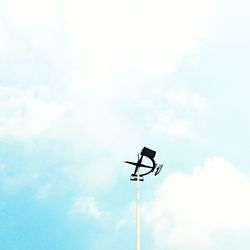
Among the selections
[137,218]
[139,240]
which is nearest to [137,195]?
[137,218]

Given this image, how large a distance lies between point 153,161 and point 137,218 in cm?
290

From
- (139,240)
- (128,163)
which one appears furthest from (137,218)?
(128,163)

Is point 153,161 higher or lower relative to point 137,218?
higher

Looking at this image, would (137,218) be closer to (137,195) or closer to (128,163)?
(137,195)

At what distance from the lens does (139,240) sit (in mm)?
15305

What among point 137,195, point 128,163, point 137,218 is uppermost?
point 128,163

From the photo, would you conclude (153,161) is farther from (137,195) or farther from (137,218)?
(137,218)

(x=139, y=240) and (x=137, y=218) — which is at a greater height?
(x=137, y=218)

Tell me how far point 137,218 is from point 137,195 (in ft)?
3.75

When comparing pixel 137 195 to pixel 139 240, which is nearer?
pixel 139 240

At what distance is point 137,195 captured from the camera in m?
16.8

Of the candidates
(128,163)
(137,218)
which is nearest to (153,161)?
(128,163)

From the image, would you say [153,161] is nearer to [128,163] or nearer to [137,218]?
[128,163]

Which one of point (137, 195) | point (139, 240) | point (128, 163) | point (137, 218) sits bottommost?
point (139, 240)
